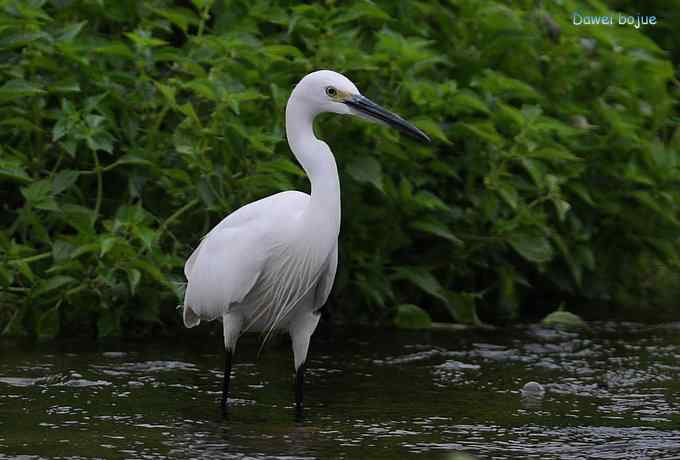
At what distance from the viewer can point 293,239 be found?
17.7ft

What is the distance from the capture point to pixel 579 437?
17.3ft

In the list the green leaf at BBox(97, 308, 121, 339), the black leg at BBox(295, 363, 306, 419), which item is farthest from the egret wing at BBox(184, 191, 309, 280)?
the green leaf at BBox(97, 308, 121, 339)

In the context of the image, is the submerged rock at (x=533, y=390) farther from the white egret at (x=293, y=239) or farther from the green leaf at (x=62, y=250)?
the green leaf at (x=62, y=250)

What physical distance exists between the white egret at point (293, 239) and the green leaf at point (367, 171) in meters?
1.49

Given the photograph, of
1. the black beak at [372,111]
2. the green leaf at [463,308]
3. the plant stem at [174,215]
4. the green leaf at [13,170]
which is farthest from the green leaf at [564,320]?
the green leaf at [13,170]

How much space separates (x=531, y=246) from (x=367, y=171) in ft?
3.90

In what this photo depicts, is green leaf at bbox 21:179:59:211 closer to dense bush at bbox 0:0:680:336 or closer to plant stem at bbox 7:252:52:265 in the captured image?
dense bush at bbox 0:0:680:336

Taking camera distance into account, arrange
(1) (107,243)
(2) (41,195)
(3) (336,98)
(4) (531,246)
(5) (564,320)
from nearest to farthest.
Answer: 1. (3) (336,98)
2. (1) (107,243)
3. (2) (41,195)
4. (4) (531,246)
5. (5) (564,320)

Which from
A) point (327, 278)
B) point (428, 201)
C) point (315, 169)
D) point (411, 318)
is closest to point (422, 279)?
point (411, 318)

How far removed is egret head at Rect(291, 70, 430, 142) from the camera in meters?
5.45

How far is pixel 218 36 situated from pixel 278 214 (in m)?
2.20

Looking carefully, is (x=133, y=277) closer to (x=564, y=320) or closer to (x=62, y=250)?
(x=62, y=250)

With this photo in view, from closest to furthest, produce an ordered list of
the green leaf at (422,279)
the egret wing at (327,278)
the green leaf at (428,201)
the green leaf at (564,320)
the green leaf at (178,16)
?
the egret wing at (327,278) < the green leaf at (178,16) < the green leaf at (428,201) < the green leaf at (422,279) < the green leaf at (564,320)

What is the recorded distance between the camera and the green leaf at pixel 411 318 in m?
7.57
